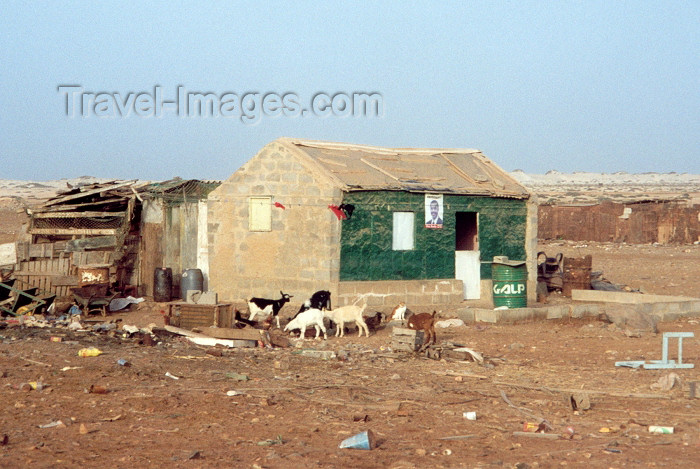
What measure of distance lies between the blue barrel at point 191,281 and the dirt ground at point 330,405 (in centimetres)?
529

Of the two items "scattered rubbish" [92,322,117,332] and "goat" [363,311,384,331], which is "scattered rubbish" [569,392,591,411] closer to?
"goat" [363,311,384,331]

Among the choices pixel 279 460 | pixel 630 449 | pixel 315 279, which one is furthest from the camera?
pixel 315 279

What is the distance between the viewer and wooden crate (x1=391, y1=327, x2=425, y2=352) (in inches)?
486

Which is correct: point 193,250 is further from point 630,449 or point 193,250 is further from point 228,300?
point 630,449

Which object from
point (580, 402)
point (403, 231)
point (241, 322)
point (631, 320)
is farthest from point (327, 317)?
point (580, 402)

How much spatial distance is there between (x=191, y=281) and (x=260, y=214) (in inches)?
90.9

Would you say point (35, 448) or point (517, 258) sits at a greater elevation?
point (517, 258)

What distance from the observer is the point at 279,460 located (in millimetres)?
6938

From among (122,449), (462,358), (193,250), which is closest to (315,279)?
(193,250)

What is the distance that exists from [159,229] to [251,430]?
1255cm

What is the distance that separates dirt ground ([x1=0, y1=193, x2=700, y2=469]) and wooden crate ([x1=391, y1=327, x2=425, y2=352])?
0.49ft

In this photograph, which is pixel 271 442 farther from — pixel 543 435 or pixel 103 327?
pixel 103 327

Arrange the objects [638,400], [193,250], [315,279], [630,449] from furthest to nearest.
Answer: [193,250], [315,279], [638,400], [630,449]

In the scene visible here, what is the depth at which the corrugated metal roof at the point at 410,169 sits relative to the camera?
17672 millimetres
